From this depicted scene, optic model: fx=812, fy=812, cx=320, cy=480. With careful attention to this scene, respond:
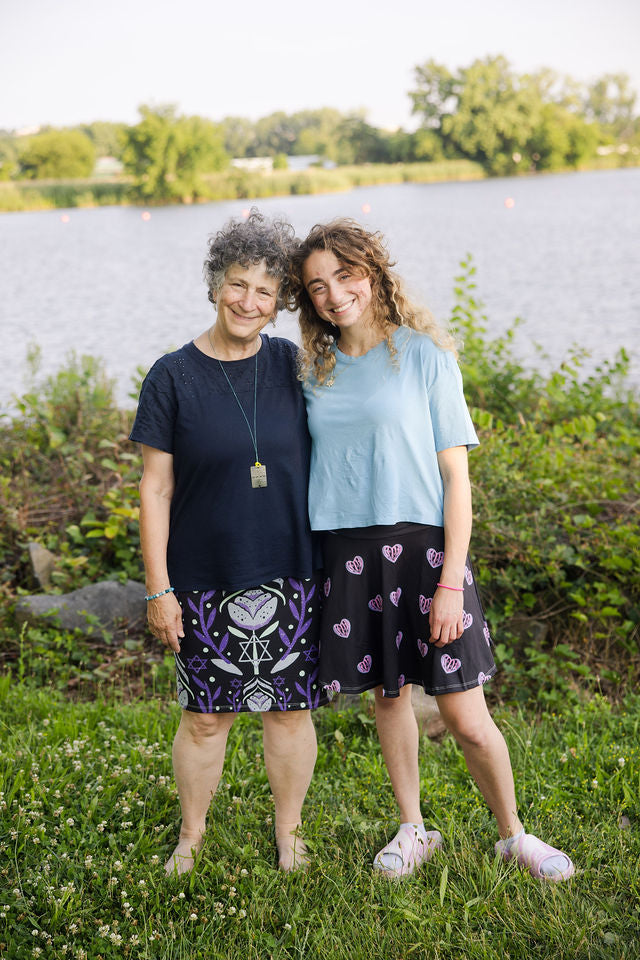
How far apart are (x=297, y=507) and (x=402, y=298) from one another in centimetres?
71

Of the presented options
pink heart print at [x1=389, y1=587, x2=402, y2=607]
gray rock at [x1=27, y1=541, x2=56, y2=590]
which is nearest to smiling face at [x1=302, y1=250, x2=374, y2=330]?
pink heart print at [x1=389, y1=587, x2=402, y2=607]

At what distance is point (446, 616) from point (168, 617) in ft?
2.75

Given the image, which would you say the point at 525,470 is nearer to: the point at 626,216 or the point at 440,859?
the point at 440,859

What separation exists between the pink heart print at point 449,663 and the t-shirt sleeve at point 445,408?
62 centimetres

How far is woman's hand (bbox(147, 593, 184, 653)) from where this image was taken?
8.13ft

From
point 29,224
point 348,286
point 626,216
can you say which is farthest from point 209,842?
point 29,224

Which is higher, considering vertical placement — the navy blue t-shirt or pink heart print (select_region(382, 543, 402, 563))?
the navy blue t-shirt

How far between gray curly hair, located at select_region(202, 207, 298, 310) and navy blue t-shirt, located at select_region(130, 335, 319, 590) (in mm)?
235

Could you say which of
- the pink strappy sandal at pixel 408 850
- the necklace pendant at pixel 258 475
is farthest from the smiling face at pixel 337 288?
the pink strappy sandal at pixel 408 850

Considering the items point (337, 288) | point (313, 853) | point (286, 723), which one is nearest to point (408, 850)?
point (313, 853)

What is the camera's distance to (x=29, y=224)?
28328mm

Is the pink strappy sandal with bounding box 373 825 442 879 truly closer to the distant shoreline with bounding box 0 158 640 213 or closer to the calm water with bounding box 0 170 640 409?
the calm water with bounding box 0 170 640 409

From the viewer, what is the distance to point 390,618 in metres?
2.45

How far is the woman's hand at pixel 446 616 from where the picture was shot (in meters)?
2.36
